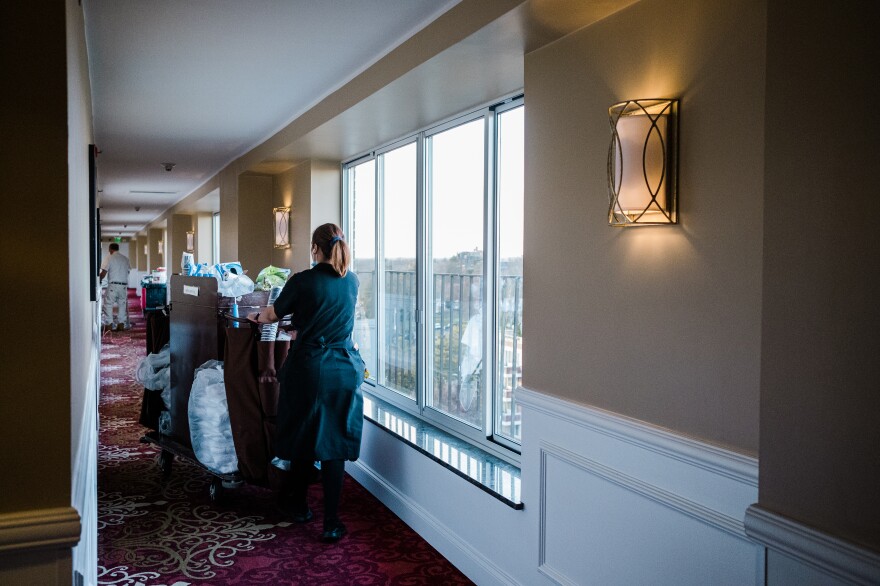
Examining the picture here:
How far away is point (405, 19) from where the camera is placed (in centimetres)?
328

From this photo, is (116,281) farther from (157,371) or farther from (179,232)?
(157,371)

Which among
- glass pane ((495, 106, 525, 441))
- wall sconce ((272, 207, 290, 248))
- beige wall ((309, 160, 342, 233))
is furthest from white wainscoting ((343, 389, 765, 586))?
wall sconce ((272, 207, 290, 248))

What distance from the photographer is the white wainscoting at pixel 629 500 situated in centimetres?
203

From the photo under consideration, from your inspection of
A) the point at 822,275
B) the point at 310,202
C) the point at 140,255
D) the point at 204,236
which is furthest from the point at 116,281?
the point at 140,255

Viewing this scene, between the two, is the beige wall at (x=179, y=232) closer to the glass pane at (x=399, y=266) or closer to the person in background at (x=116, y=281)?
the person in background at (x=116, y=281)

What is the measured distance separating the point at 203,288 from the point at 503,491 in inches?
91.6

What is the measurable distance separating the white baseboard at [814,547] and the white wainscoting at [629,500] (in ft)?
1.18

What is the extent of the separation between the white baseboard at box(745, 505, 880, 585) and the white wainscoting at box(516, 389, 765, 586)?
14.2 inches

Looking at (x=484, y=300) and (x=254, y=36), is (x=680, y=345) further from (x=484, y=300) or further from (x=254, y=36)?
(x=254, y=36)

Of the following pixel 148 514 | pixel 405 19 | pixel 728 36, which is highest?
pixel 405 19

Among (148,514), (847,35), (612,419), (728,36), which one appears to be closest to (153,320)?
(148,514)

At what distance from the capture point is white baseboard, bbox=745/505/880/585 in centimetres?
123

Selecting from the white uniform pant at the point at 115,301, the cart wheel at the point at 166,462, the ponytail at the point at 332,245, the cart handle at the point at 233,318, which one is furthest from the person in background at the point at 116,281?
the ponytail at the point at 332,245

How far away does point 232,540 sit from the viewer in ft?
12.4
